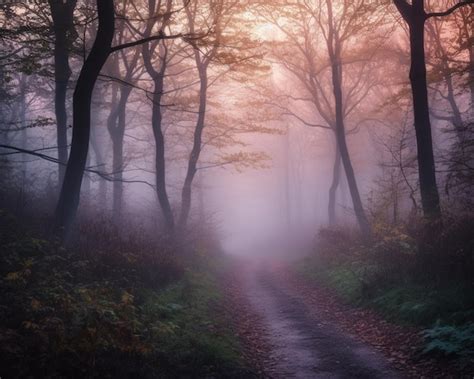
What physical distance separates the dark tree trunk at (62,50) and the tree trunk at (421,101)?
10.2 m

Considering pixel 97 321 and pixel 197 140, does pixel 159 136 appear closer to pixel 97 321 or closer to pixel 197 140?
pixel 197 140

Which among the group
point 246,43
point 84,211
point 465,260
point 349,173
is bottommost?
point 465,260

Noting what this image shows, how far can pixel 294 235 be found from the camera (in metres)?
39.6

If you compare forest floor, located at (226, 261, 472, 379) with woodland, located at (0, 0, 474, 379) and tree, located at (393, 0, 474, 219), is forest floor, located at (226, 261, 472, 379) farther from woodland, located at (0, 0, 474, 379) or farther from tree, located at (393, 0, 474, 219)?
tree, located at (393, 0, 474, 219)

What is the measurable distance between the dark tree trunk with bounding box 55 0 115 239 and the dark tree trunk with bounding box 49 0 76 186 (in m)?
1.44

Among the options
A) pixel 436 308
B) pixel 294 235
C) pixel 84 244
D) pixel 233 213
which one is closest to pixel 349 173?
pixel 436 308

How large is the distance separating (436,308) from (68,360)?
7068mm

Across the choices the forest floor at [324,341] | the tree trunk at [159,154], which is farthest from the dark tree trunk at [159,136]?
the forest floor at [324,341]

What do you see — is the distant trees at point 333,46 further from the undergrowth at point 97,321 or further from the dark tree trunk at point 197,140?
the undergrowth at point 97,321

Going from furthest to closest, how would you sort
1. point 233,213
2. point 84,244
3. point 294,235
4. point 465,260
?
point 233,213 < point 294,235 < point 84,244 < point 465,260

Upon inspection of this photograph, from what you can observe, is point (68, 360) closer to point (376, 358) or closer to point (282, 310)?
point (376, 358)

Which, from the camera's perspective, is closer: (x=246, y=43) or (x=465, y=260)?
(x=465, y=260)

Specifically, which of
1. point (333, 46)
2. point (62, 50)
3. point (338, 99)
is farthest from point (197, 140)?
point (333, 46)

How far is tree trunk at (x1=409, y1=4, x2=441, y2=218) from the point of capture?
11.5m
